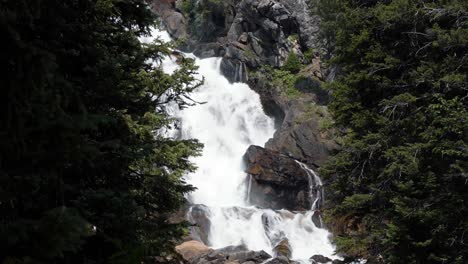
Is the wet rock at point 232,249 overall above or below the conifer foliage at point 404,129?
below

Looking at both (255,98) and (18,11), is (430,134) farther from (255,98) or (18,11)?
(255,98)

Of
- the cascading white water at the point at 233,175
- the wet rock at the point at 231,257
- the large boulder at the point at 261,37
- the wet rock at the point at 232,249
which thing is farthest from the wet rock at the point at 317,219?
the large boulder at the point at 261,37

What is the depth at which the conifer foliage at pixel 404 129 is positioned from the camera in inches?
326

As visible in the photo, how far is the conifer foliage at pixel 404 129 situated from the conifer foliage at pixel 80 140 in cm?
455

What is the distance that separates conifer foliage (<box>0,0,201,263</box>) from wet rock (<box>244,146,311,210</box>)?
16.3m

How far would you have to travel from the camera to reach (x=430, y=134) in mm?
8492

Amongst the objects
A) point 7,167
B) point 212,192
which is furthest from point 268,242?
point 7,167

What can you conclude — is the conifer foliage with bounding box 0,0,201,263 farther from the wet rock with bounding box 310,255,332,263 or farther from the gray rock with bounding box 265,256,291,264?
the wet rock with bounding box 310,255,332,263

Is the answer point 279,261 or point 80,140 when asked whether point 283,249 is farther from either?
point 80,140

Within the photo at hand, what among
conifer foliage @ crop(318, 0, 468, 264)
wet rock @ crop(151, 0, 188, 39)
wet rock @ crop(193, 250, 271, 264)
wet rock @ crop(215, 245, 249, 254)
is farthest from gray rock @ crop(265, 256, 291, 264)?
wet rock @ crop(151, 0, 188, 39)

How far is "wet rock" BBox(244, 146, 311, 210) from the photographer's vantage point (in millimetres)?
23156

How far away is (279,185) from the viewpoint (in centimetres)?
2331

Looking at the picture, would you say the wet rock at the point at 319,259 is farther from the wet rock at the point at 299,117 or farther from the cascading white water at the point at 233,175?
the wet rock at the point at 299,117

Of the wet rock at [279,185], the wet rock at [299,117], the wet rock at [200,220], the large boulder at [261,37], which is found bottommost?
the wet rock at [200,220]
